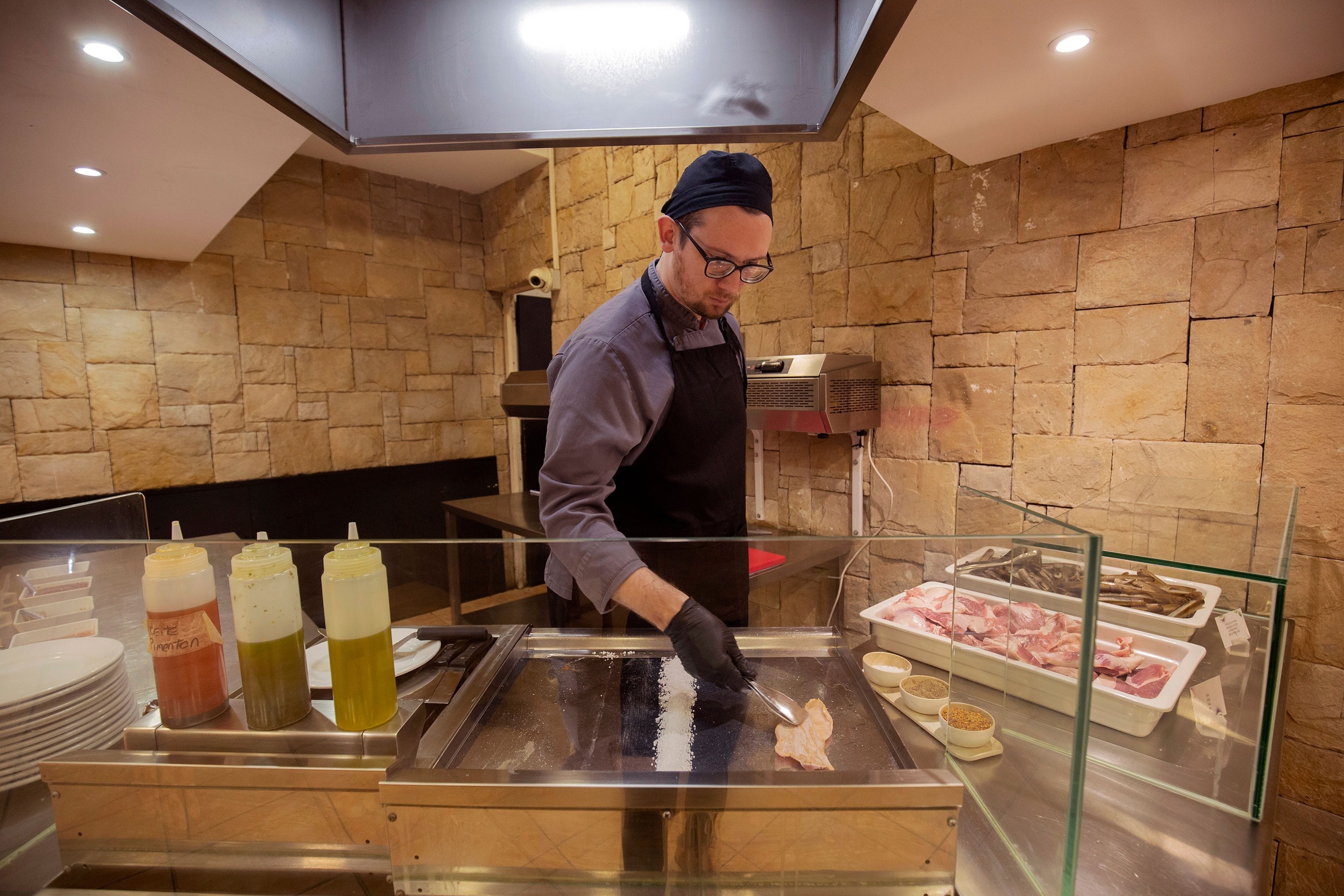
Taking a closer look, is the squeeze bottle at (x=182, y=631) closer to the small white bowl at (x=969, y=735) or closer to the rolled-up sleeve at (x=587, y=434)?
the rolled-up sleeve at (x=587, y=434)

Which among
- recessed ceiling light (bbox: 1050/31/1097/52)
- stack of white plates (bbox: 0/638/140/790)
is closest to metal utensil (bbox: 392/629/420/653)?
stack of white plates (bbox: 0/638/140/790)

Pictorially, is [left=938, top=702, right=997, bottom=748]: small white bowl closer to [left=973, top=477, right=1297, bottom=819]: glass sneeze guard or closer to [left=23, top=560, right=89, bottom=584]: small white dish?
[left=973, top=477, right=1297, bottom=819]: glass sneeze guard

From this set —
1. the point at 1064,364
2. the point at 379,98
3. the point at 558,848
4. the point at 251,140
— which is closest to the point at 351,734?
the point at 558,848

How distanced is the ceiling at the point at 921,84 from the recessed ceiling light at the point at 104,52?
2 centimetres

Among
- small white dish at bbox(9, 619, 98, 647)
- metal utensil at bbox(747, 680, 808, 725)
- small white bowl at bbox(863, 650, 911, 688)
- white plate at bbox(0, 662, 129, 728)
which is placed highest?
small white dish at bbox(9, 619, 98, 647)

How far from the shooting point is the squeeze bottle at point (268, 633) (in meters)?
0.84

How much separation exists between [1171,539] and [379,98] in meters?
2.27

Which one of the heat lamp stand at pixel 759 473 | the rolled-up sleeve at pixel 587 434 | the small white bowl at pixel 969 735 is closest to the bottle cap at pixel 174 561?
the rolled-up sleeve at pixel 587 434

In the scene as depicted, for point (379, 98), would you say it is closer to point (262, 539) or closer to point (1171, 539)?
point (262, 539)

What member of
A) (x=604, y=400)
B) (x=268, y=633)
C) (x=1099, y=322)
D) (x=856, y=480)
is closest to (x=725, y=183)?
(x=604, y=400)

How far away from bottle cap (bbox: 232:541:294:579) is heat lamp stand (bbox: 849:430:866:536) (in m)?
2.59

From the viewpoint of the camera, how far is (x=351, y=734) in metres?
Answer: 0.83

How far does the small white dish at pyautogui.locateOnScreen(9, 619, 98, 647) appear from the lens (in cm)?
103

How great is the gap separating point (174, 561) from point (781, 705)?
3.03ft
